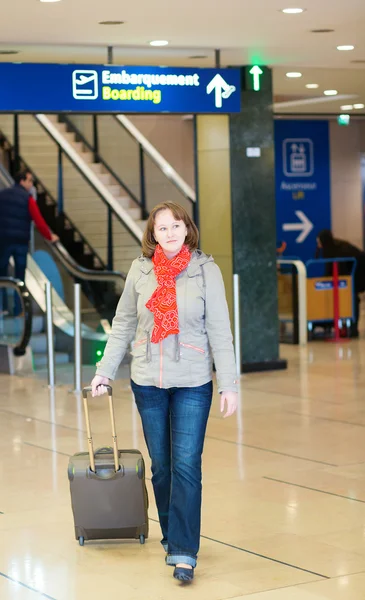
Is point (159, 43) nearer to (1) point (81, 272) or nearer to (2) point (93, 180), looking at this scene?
(1) point (81, 272)

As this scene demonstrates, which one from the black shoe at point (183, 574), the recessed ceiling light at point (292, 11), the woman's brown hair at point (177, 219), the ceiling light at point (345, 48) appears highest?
the ceiling light at point (345, 48)

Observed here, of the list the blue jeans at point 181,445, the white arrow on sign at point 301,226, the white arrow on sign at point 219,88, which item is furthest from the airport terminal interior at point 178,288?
the white arrow on sign at point 301,226

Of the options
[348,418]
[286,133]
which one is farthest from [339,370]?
[286,133]

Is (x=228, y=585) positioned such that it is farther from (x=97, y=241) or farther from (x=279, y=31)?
(x=97, y=241)

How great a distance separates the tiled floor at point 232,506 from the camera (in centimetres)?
475

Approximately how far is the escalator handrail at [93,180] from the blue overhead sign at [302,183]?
441 centimetres

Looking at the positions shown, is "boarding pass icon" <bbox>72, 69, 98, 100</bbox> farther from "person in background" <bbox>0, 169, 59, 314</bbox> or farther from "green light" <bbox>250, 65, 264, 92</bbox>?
"person in background" <bbox>0, 169, 59, 314</bbox>

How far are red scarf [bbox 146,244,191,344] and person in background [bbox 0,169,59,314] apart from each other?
896 centimetres

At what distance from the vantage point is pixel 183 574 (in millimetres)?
4707

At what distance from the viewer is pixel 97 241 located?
1597cm

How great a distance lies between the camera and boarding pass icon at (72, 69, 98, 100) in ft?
31.9

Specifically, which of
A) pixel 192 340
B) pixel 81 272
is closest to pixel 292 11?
pixel 192 340

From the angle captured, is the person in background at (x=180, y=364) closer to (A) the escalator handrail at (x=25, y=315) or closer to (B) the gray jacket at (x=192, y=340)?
(B) the gray jacket at (x=192, y=340)

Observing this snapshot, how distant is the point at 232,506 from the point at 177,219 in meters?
1.96
